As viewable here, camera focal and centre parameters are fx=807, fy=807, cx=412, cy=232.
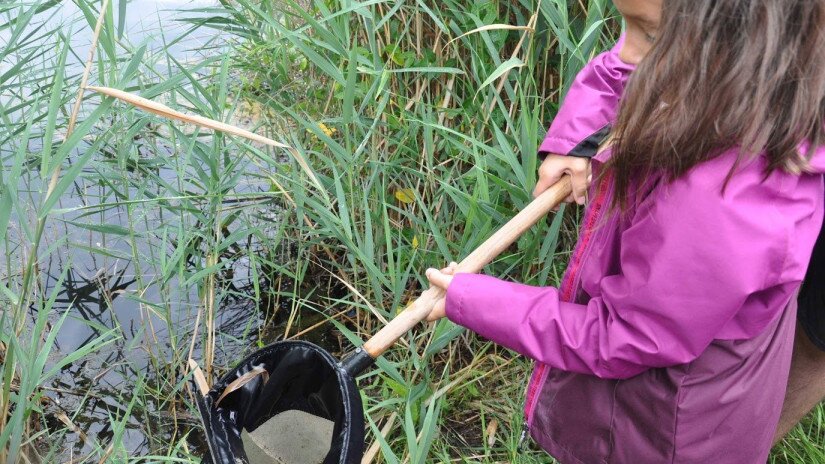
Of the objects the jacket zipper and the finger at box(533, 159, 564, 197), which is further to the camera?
the finger at box(533, 159, 564, 197)

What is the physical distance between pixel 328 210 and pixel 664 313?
109cm

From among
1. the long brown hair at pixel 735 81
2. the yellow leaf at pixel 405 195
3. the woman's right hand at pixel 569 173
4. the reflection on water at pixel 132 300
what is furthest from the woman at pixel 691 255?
the reflection on water at pixel 132 300

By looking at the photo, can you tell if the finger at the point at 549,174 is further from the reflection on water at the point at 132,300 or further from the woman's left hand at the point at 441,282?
the reflection on water at the point at 132,300

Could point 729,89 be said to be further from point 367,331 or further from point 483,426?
point 367,331

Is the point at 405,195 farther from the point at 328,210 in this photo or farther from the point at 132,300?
the point at 132,300

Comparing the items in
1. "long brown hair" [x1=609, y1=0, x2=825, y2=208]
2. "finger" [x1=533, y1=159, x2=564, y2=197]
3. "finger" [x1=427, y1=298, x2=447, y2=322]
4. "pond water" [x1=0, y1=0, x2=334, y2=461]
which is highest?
"long brown hair" [x1=609, y1=0, x2=825, y2=208]

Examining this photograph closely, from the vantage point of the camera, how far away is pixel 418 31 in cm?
215

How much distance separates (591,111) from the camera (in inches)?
57.9

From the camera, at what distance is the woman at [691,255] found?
40.4 inches

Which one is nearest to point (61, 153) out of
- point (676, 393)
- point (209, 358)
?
point (209, 358)

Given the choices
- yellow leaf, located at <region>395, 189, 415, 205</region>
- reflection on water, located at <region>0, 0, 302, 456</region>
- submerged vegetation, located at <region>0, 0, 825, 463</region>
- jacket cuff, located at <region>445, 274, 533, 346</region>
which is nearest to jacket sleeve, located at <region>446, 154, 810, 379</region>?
jacket cuff, located at <region>445, 274, 533, 346</region>

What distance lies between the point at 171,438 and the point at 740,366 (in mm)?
1536

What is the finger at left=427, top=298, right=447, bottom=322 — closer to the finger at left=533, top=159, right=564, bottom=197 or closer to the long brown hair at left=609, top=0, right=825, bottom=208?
the finger at left=533, top=159, right=564, bottom=197

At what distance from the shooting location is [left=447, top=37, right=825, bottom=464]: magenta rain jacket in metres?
1.06
